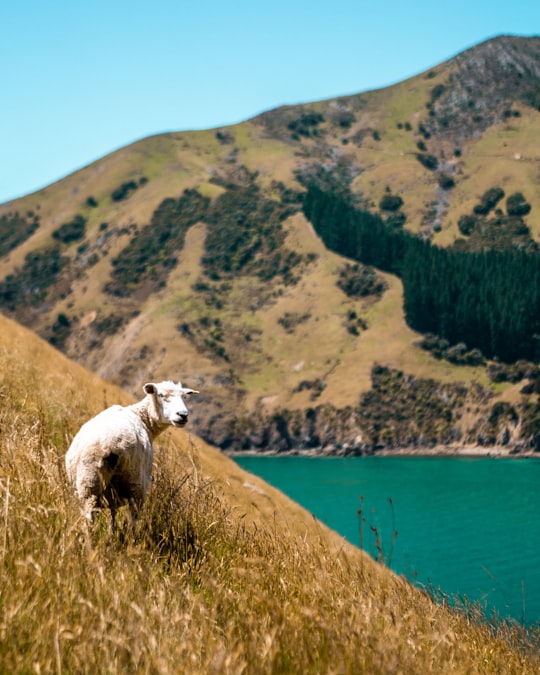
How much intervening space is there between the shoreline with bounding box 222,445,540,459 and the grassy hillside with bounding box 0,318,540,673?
137511 millimetres

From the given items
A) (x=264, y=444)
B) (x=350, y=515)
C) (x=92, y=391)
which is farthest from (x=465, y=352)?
(x=92, y=391)

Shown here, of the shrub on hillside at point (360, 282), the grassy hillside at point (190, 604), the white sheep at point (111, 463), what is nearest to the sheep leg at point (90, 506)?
the white sheep at point (111, 463)

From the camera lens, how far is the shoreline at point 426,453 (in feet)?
454

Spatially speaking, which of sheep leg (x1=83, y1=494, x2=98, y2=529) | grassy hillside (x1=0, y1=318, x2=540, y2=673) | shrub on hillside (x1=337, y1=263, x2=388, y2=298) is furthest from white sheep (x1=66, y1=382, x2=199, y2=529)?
shrub on hillside (x1=337, y1=263, x2=388, y2=298)

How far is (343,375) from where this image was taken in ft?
551

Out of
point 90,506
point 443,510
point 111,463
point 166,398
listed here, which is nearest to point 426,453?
point 443,510

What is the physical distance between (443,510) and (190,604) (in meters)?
95.1

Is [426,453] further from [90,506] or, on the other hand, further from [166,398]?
[90,506]

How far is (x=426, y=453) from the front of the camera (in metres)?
150

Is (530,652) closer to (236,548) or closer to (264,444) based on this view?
(236,548)

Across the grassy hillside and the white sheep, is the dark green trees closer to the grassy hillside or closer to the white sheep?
the grassy hillside

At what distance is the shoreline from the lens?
138 m

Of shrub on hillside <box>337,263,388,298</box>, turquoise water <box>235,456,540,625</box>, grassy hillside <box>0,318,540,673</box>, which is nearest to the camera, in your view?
grassy hillside <box>0,318,540,673</box>

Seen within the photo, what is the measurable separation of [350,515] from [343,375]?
7677 centimetres
